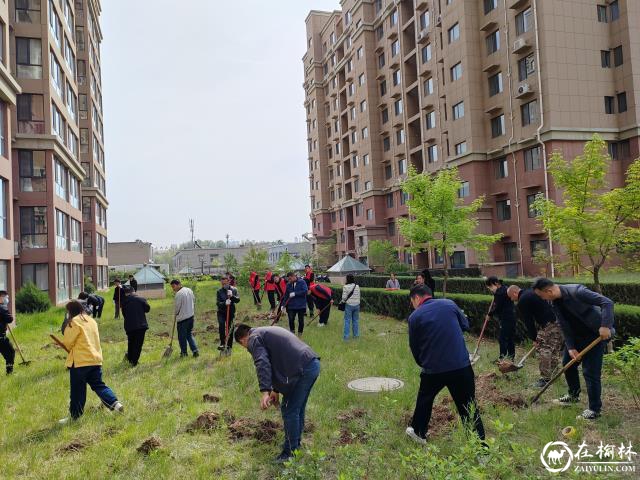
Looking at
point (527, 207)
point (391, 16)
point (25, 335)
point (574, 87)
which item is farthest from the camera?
point (391, 16)

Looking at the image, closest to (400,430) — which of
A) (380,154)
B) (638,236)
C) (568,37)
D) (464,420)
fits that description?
(464,420)

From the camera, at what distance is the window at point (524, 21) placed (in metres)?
28.1

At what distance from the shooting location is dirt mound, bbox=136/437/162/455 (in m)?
5.46

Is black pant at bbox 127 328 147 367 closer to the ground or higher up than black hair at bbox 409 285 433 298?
closer to the ground

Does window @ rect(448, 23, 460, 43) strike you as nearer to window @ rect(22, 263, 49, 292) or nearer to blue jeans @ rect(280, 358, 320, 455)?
window @ rect(22, 263, 49, 292)

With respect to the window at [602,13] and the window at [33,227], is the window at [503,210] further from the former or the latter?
the window at [33,227]

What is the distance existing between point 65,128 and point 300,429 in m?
30.1

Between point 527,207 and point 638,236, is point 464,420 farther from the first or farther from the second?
point 527,207

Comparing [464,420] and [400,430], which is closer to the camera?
[464,420]

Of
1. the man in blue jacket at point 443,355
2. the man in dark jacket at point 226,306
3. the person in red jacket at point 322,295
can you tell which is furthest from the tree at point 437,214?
the man in blue jacket at point 443,355

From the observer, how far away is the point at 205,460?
5.18m

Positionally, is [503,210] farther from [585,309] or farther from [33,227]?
[33,227]

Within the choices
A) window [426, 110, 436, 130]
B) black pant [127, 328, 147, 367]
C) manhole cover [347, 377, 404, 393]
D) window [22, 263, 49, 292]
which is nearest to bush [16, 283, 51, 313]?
window [22, 263, 49, 292]

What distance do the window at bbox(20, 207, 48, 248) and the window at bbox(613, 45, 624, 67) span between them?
33.9m
